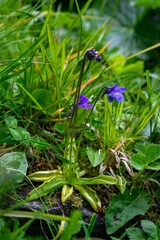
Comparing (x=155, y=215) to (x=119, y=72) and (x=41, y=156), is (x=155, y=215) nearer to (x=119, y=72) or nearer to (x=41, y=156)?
(x=41, y=156)

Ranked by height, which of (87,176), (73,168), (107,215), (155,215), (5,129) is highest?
(5,129)

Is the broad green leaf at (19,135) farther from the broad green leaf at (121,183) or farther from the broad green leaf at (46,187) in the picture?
the broad green leaf at (121,183)

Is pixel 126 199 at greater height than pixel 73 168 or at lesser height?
lesser

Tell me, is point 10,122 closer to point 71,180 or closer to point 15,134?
point 15,134

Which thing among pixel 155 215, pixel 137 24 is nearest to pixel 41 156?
pixel 155 215

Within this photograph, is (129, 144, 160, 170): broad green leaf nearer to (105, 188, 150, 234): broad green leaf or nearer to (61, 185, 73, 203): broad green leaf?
(105, 188, 150, 234): broad green leaf
